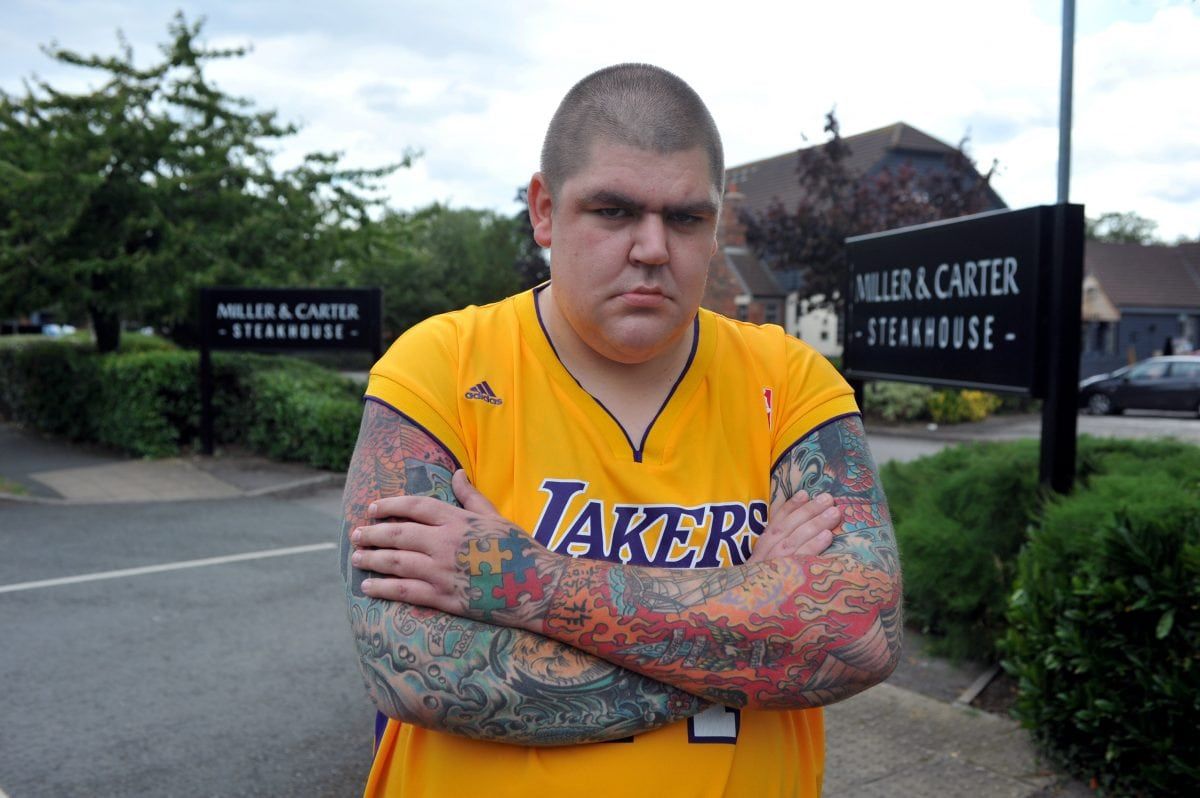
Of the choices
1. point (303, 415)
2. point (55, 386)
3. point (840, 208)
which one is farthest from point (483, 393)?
point (840, 208)

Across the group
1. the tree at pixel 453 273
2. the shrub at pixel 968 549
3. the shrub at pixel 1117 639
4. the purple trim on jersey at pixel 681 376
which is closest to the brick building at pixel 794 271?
the tree at pixel 453 273

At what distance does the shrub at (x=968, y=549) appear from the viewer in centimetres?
508

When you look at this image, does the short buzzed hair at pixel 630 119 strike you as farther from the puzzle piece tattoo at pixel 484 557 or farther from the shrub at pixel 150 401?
the shrub at pixel 150 401

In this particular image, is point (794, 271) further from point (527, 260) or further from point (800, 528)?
point (800, 528)

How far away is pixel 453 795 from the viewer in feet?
5.66

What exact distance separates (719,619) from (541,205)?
31.7 inches

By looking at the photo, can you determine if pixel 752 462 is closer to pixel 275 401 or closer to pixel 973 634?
pixel 973 634

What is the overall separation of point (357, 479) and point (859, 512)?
0.91 metres

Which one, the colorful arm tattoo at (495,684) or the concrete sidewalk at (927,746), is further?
the concrete sidewalk at (927,746)

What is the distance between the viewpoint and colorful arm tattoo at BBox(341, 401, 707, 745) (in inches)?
64.7

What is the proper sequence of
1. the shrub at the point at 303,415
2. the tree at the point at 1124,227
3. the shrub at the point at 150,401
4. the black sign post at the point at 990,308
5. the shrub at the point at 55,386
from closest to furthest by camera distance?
the black sign post at the point at 990,308 < the shrub at the point at 303,415 < the shrub at the point at 150,401 < the shrub at the point at 55,386 < the tree at the point at 1124,227

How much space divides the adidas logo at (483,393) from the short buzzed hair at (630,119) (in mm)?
367

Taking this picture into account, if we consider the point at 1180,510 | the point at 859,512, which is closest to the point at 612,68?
the point at 859,512

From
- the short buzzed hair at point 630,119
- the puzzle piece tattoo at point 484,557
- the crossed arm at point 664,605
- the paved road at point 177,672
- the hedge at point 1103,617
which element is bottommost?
the paved road at point 177,672
